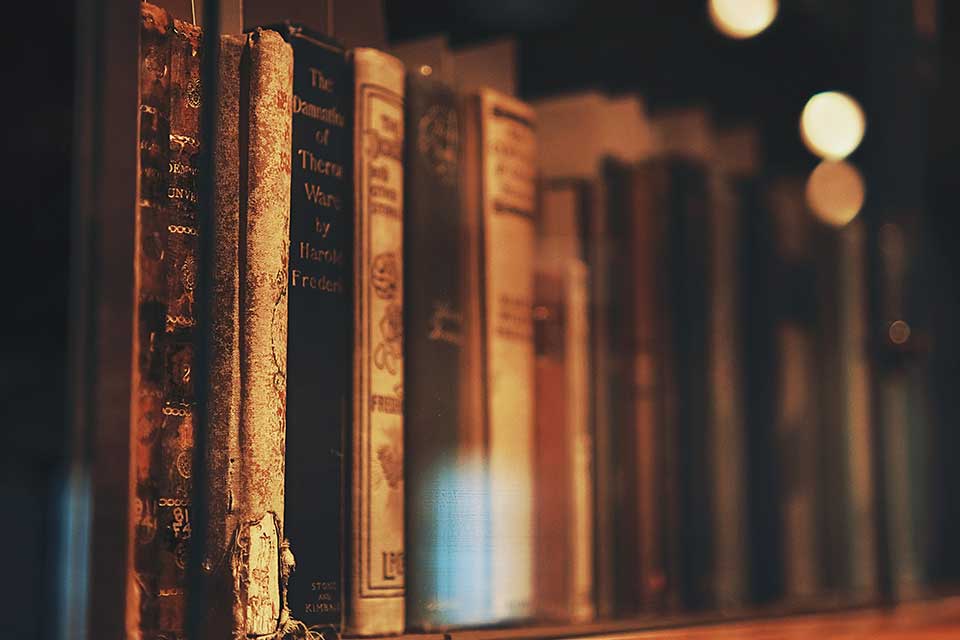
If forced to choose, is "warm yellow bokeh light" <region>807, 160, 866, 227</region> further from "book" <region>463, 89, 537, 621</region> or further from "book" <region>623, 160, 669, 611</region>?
"book" <region>463, 89, 537, 621</region>

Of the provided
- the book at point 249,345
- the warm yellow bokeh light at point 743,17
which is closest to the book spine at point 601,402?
the warm yellow bokeh light at point 743,17

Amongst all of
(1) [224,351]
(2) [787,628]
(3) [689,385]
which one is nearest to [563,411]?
(3) [689,385]

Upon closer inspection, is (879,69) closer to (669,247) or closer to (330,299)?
(669,247)

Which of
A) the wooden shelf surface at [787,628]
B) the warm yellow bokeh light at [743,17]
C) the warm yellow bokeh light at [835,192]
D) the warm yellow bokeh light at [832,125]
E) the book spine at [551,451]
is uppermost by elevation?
the warm yellow bokeh light at [743,17]

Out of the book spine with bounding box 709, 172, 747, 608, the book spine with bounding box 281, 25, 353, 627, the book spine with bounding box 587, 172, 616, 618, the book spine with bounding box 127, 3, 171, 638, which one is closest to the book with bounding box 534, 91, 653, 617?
the book spine with bounding box 587, 172, 616, 618

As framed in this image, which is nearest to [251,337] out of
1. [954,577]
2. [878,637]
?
[878,637]

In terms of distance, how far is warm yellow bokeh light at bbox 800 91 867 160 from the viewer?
49.1 inches

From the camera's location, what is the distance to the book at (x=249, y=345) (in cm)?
57

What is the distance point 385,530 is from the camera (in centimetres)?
69

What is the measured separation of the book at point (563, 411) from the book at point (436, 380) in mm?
102

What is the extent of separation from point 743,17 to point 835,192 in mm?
218

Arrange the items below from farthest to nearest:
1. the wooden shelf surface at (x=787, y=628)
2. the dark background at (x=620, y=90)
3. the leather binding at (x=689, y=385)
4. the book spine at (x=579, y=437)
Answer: the leather binding at (x=689, y=385) < the book spine at (x=579, y=437) < the wooden shelf surface at (x=787, y=628) < the dark background at (x=620, y=90)

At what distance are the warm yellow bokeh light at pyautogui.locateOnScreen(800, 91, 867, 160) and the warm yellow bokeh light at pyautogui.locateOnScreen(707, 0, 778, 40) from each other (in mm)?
103

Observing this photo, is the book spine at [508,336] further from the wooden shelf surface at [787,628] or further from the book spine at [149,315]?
the book spine at [149,315]
